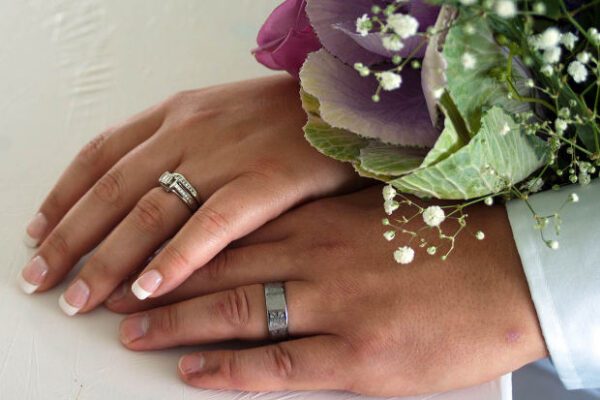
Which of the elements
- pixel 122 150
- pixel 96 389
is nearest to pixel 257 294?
pixel 96 389

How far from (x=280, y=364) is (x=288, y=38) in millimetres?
280

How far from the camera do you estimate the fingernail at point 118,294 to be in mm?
698

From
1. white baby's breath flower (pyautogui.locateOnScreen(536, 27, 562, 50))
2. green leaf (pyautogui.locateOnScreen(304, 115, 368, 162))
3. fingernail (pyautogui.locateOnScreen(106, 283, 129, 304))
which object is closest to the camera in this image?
white baby's breath flower (pyautogui.locateOnScreen(536, 27, 562, 50))

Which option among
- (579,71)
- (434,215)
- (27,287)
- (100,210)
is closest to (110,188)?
(100,210)

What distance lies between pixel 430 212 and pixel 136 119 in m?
0.42

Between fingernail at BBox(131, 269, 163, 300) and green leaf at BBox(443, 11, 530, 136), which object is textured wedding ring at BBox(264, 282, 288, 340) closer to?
fingernail at BBox(131, 269, 163, 300)

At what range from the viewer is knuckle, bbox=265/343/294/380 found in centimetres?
63

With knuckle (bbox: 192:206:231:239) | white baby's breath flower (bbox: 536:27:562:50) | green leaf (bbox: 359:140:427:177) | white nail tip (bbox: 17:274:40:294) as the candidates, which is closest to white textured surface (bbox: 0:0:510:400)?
white nail tip (bbox: 17:274:40:294)

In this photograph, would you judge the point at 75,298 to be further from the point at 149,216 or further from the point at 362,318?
the point at 362,318

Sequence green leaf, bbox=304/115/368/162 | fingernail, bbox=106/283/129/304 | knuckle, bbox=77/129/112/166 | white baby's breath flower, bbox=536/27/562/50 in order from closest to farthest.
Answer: white baby's breath flower, bbox=536/27/562/50 < green leaf, bbox=304/115/368/162 < fingernail, bbox=106/283/129/304 < knuckle, bbox=77/129/112/166

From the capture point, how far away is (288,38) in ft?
2.15

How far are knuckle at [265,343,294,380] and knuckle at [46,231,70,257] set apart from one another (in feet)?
0.76

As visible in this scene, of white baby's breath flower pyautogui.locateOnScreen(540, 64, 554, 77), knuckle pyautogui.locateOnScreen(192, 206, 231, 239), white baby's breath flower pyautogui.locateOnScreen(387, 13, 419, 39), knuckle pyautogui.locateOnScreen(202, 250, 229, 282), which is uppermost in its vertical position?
white baby's breath flower pyautogui.locateOnScreen(387, 13, 419, 39)

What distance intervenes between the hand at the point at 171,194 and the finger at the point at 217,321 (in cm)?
3
